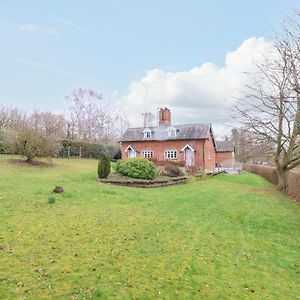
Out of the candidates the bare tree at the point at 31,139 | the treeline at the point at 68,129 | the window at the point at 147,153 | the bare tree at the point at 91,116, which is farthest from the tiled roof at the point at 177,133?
the bare tree at the point at 31,139

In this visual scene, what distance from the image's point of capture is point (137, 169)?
2253 cm

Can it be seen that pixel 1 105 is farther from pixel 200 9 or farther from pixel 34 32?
pixel 200 9

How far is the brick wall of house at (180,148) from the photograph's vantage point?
36.2 metres

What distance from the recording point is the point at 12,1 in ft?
41.5

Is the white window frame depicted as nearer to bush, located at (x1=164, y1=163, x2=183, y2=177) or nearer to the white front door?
the white front door

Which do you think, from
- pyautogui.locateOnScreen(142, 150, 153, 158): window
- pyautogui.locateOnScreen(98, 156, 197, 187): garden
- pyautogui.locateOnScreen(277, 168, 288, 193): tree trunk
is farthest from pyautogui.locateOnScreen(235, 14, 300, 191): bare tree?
pyautogui.locateOnScreen(142, 150, 153, 158): window

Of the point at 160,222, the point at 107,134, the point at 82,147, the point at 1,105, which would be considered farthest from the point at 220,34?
the point at 107,134

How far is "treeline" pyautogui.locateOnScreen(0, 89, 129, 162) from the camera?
2508 centimetres

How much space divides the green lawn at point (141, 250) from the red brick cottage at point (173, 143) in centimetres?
2301

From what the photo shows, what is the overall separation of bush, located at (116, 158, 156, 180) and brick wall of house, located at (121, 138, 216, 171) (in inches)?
557

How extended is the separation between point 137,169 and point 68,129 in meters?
28.6

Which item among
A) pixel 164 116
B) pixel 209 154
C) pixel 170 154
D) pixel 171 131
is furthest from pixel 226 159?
pixel 170 154

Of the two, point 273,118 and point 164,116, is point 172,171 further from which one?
point 164,116

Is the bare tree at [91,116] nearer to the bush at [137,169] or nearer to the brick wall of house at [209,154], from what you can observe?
the brick wall of house at [209,154]
